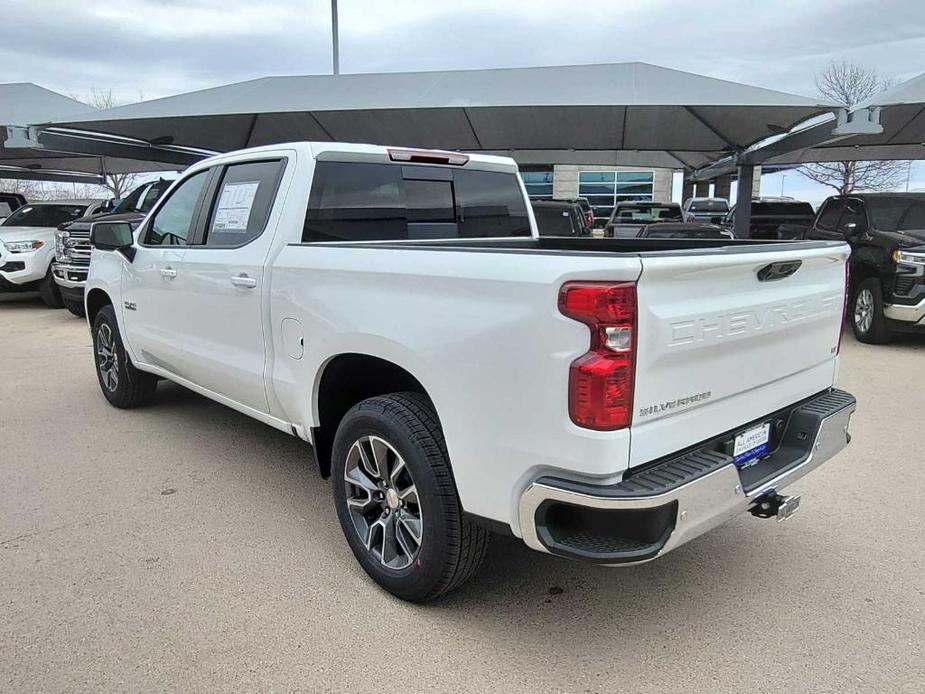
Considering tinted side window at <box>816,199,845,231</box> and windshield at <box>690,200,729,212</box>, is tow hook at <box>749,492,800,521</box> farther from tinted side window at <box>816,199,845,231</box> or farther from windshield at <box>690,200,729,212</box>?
windshield at <box>690,200,729,212</box>

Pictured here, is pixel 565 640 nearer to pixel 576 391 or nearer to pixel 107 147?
pixel 576 391

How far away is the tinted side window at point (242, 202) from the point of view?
3678 millimetres

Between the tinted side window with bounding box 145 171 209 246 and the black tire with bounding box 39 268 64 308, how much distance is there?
345 inches

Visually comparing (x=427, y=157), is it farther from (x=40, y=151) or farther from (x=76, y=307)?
(x=40, y=151)

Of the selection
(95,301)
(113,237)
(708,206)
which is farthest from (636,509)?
(708,206)

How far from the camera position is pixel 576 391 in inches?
85.7

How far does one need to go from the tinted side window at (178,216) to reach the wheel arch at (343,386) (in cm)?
172

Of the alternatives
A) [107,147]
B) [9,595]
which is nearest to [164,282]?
[9,595]

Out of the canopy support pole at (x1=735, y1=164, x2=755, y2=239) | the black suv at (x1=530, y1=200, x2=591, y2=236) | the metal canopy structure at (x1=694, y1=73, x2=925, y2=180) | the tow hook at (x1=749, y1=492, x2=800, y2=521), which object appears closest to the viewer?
the tow hook at (x1=749, y1=492, x2=800, y2=521)

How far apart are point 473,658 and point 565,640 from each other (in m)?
0.38

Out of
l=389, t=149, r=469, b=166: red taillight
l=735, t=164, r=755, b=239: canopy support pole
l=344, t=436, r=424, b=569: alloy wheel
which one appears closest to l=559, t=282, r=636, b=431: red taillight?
l=344, t=436, r=424, b=569: alloy wheel

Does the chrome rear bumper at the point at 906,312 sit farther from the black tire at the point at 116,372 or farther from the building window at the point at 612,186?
the building window at the point at 612,186

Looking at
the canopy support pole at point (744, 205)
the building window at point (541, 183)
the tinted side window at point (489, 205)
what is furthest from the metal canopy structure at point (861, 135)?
the building window at point (541, 183)

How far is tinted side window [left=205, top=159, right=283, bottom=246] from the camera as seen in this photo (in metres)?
3.68
